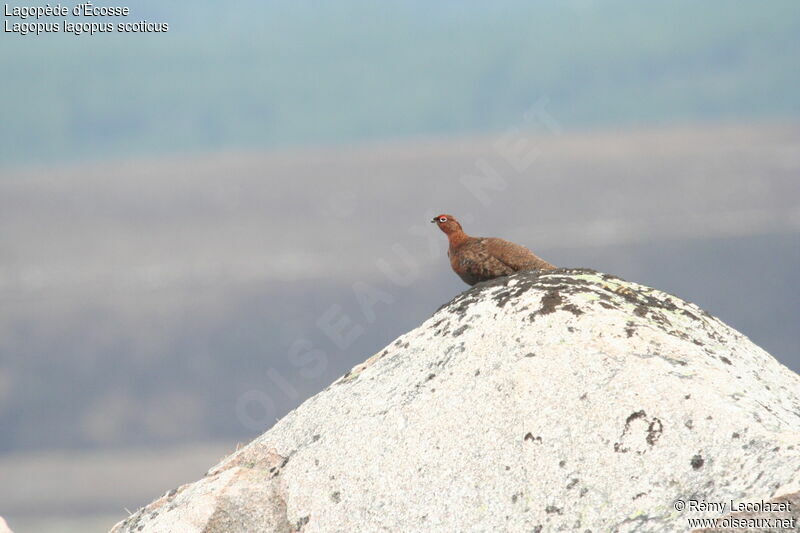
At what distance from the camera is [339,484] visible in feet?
34.7

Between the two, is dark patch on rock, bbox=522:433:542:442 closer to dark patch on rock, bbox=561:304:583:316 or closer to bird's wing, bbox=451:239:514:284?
dark patch on rock, bbox=561:304:583:316

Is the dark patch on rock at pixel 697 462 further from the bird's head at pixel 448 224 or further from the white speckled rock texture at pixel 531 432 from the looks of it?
the bird's head at pixel 448 224

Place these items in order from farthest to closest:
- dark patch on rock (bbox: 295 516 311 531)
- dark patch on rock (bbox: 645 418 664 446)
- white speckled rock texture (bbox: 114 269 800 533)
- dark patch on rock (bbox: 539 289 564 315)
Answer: dark patch on rock (bbox: 539 289 564 315)
dark patch on rock (bbox: 295 516 311 531)
dark patch on rock (bbox: 645 418 664 446)
white speckled rock texture (bbox: 114 269 800 533)

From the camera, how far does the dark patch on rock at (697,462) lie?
9312 mm

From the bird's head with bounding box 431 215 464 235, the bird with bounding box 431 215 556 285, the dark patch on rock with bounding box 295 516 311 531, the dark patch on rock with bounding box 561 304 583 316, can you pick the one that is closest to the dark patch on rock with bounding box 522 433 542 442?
the dark patch on rock with bounding box 561 304 583 316

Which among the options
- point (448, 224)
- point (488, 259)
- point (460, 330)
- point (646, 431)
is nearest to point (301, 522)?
point (460, 330)

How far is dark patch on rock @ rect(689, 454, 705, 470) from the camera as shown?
9.31m

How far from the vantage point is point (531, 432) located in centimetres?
1027

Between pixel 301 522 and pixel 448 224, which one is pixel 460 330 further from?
pixel 448 224

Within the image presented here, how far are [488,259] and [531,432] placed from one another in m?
5.13

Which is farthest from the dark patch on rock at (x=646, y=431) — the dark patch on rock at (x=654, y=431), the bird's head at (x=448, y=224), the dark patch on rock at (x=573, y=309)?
the bird's head at (x=448, y=224)

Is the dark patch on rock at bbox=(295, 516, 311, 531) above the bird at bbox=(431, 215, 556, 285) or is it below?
below

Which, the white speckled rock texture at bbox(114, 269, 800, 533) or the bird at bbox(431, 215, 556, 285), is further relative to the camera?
the bird at bbox(431, 215, 556, 285)

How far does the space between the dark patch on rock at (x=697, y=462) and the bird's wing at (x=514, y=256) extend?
5.23 m
